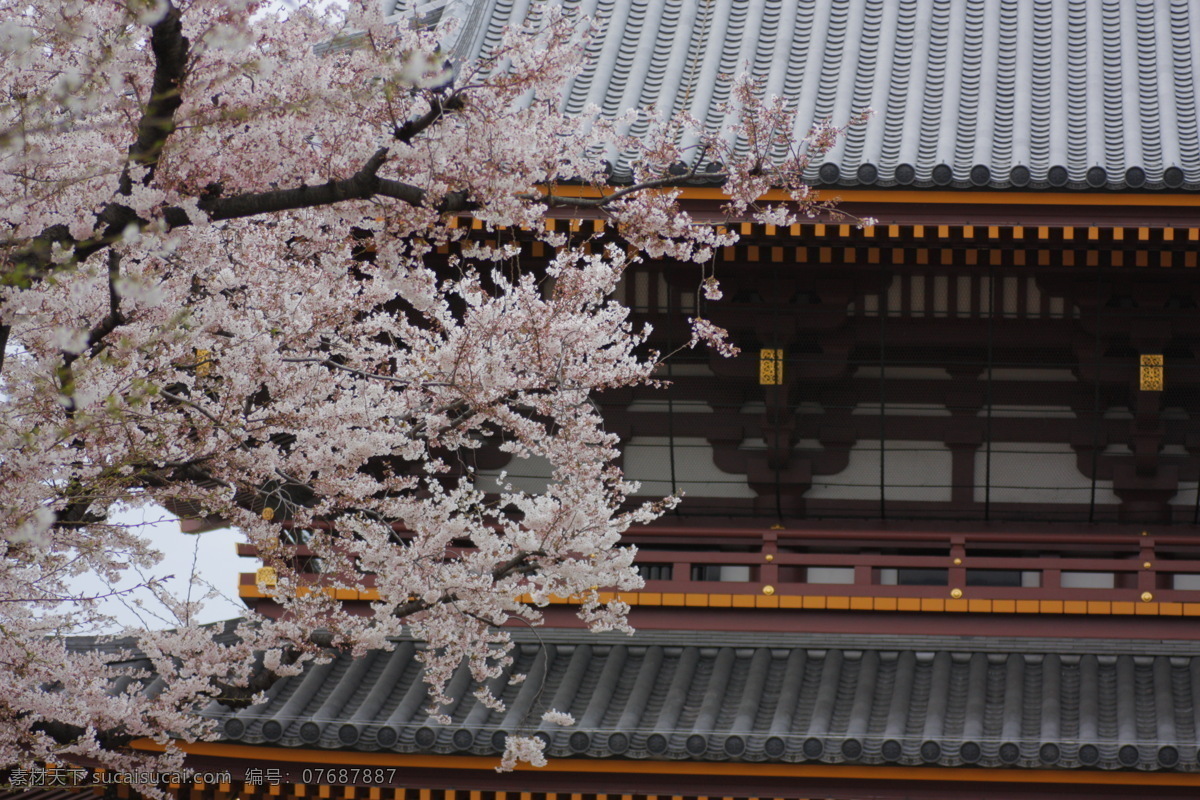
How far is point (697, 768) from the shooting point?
26.9 ft

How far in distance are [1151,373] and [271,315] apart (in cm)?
560

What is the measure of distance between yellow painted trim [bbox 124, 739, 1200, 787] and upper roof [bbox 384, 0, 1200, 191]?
3.32 metres

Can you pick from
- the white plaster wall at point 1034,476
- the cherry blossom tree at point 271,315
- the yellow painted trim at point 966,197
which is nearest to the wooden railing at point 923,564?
the white plaster wall at point 1034,476

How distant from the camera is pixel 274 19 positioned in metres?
6.27

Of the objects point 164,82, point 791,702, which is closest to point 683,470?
point 791,702

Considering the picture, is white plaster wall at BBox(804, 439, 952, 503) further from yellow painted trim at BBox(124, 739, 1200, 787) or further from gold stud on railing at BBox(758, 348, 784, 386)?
yellow painted trim at BBox(124, 739, 1200, 787)

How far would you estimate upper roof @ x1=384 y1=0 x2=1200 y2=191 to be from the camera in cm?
904

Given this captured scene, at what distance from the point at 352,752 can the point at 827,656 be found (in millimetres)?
3045

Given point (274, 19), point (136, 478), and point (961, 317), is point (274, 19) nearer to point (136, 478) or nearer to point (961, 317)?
point (136, 478)

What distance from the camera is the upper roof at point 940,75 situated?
356 inches

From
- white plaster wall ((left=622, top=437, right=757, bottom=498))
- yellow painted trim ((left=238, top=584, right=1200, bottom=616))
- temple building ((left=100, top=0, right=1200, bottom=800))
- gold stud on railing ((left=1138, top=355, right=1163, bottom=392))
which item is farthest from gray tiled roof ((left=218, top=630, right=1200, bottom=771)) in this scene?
gold stud on railing ((left=1138, top=355, right=1163, bottom=392))

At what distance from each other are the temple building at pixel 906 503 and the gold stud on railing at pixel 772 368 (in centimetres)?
2

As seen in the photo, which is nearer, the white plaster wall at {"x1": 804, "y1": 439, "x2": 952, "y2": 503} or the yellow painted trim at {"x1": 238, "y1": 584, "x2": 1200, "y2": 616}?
the yellow painted trim at {"x1": 238, "y1": 584, "x2": 1200, "y2": 616}

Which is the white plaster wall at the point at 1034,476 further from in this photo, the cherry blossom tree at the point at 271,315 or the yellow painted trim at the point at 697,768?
the cherry blossom tree at the point at 271,315
